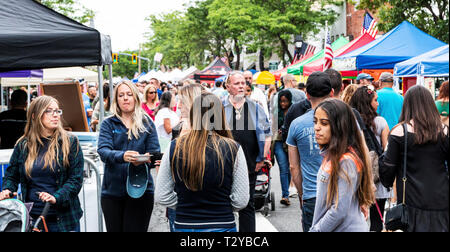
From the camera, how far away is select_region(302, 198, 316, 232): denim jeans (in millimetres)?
4348

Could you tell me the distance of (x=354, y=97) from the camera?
5.71 metres

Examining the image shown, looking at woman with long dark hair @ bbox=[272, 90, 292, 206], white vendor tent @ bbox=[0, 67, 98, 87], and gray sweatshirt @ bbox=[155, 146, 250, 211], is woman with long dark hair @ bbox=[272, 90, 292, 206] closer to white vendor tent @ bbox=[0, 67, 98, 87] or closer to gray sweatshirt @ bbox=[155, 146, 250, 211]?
gray sweatshirt @ bbox=[155, 146, 250, 211]

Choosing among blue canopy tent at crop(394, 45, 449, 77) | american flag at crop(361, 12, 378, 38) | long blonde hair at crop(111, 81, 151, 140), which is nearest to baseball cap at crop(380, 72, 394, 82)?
blue canopy tent at crop(394, 45, 449, 77)

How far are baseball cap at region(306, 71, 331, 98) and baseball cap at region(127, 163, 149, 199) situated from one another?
1605mm

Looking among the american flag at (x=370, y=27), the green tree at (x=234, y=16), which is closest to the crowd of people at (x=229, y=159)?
the american flag at (x=370, y=27)

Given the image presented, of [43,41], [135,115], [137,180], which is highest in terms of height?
[43,41]

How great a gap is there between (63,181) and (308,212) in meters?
2.05

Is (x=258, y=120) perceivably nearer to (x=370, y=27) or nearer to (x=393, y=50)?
(x=393, y=50)

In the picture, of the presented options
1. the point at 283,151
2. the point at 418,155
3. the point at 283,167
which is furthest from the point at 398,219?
the point at 283,151

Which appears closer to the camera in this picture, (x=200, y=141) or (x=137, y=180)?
(x=200, y=141)

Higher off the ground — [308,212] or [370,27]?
[370,27]

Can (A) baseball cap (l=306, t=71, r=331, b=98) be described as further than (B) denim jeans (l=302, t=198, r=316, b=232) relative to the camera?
Yes

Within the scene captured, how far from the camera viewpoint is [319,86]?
449cm

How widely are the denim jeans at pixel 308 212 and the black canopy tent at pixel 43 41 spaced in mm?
2454
